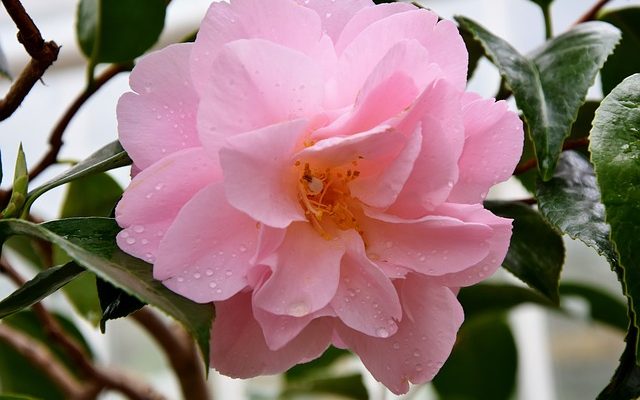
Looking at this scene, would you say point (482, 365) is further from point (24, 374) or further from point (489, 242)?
point (489, 242)

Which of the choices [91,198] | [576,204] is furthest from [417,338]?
[91,198]

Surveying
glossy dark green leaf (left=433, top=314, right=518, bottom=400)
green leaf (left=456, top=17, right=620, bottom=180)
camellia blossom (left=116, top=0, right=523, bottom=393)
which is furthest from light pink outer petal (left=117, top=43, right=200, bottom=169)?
glossy dark green leaf (left=433, top=314, right=518, bottom=400)

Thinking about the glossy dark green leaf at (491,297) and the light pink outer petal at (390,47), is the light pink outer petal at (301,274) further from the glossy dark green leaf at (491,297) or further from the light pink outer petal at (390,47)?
the glossy dark green leaf at (491,297)

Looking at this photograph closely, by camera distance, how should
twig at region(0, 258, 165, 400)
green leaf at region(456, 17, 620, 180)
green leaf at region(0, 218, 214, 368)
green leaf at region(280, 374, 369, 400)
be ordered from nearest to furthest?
green leaf at region(0, 218, 214, 368) < green leaf at region(456, 17, 620, 180) < twig at region(0, 258, 165, 400) < green leaf at region(280, 374, 369, 400)

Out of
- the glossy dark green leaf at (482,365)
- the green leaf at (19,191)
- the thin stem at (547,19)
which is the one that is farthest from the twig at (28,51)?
the glossy dark green leaf at (482,365)

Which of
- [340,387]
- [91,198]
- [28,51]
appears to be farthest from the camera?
[340,387]

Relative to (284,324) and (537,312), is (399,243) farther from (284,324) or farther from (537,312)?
(537,312)

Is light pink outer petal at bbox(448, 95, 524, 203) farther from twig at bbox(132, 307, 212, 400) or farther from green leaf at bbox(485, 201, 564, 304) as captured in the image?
twig at bbox(132, 307, 212, 400)
